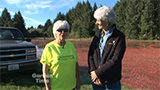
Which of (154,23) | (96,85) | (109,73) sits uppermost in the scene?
(154,23)

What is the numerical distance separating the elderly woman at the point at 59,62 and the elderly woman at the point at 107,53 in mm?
405

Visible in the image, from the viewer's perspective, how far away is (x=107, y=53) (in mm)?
2150

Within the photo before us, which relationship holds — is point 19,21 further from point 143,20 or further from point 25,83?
point 25,83

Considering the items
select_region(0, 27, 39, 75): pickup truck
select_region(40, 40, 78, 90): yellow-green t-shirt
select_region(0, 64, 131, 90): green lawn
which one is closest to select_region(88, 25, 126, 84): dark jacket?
select_region(40, 40, 78, 90): yellow-green t-shirt

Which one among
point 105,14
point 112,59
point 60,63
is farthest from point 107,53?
point 60,63

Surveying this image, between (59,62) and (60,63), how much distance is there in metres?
0.02

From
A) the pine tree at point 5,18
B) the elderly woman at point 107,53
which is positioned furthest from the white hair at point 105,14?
the pine tree at point 5,18

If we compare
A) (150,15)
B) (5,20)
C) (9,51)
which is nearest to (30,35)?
(5,20)

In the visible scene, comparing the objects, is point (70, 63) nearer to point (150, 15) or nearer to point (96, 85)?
point (96, 85)

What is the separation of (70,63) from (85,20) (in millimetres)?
58391

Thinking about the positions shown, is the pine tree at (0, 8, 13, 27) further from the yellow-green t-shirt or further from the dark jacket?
the dark jacket

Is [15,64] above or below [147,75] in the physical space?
above

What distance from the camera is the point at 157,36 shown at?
3675 cm

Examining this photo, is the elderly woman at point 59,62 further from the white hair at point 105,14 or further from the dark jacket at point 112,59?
the white hair at point 105,14
